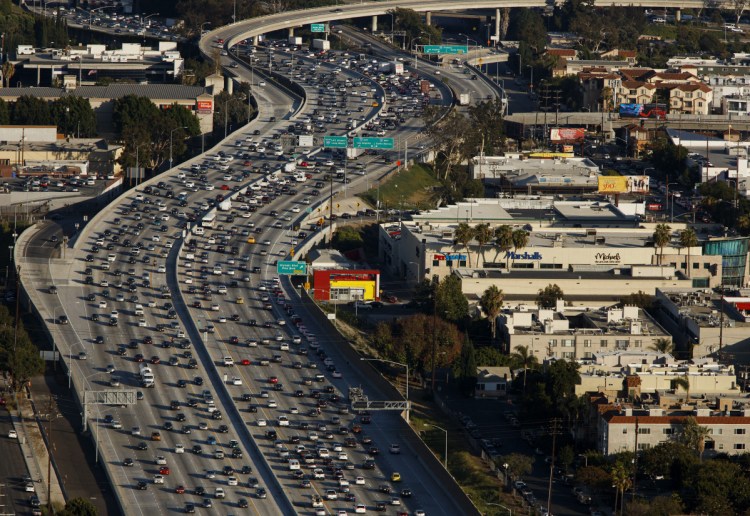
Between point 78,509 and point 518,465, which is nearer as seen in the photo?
point 78,509

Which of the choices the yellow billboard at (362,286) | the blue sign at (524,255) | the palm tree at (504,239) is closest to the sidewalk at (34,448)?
the yellow billboard at (362,286)

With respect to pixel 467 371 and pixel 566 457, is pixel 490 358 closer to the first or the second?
pixel 467 371

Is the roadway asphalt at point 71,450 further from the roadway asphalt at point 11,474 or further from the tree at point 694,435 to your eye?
the tree at point 694,435

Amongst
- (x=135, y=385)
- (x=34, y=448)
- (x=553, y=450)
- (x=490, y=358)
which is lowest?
(x=34, y=448)

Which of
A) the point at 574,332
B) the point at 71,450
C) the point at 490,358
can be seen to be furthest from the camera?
the point at 574,332

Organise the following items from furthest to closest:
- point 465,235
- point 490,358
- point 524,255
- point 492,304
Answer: point 524,255
point 465,235
point 492,304
point 490,358

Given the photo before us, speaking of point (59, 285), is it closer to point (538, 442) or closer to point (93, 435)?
point (93, 435)

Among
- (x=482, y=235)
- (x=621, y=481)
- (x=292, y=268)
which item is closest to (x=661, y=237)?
(x=482, y=235)

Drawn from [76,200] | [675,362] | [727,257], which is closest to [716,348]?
[675,362]

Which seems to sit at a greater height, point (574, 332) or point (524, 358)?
point (574, 332)
